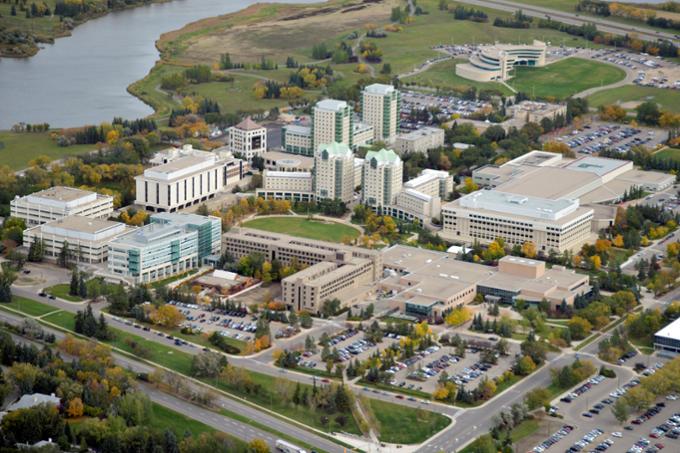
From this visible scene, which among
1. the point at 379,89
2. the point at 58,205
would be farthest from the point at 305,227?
the point at 379,89

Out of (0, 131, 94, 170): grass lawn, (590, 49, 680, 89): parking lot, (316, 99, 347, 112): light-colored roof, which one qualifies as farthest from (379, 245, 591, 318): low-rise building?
(590, 49, 680, 89): parking lot

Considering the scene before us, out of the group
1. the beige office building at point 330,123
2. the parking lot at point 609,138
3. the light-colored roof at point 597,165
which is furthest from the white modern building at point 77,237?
the parking lot at point 609,138

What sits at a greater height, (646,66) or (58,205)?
(58,205)

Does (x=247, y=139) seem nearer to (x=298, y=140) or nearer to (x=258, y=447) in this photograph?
(x=298, y=140)

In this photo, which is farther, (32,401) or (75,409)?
(32,401)

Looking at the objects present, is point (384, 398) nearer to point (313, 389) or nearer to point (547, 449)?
point (313, 389)
